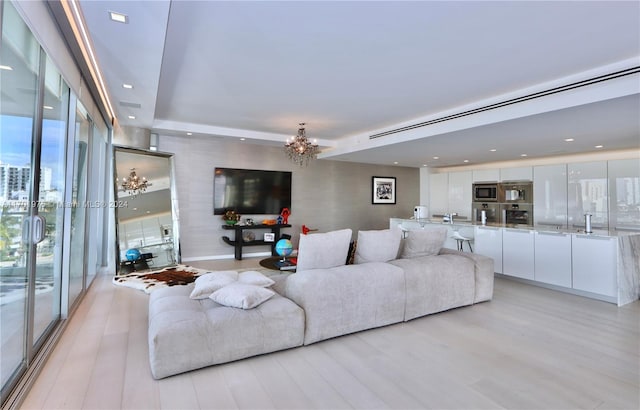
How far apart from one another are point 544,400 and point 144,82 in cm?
437

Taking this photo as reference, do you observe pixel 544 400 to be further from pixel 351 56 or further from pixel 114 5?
pixel 114 5

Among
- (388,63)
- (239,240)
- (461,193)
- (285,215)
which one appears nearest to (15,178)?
(388,63)

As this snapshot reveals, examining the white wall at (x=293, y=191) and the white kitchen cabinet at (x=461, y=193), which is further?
the white kitchen cabinet at (x=461, y=193)

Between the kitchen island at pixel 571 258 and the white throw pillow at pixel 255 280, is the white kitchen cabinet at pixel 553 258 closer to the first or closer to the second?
the kitchen island at pixel 571 258

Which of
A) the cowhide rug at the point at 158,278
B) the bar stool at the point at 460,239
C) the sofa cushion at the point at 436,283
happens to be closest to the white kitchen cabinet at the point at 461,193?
the bar stool at the point at 460,239

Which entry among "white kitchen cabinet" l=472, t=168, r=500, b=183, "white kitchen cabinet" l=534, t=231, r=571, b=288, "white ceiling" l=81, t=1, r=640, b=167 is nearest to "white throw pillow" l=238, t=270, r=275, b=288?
"white ceiling" l=81, t=1, r=640, b=167

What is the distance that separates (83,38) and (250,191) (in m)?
4.21

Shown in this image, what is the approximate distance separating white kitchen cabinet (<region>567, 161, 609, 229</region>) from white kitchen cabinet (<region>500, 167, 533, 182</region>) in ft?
2.35

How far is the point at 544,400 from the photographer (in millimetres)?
1940

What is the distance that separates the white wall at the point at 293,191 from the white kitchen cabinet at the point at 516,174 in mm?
2555

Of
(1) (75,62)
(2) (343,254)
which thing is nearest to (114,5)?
(1) (75,62)

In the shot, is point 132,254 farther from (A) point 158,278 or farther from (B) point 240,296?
(B) point 240,296

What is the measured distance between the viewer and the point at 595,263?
13.2 feet

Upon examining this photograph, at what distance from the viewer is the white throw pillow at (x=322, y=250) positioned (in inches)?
114
